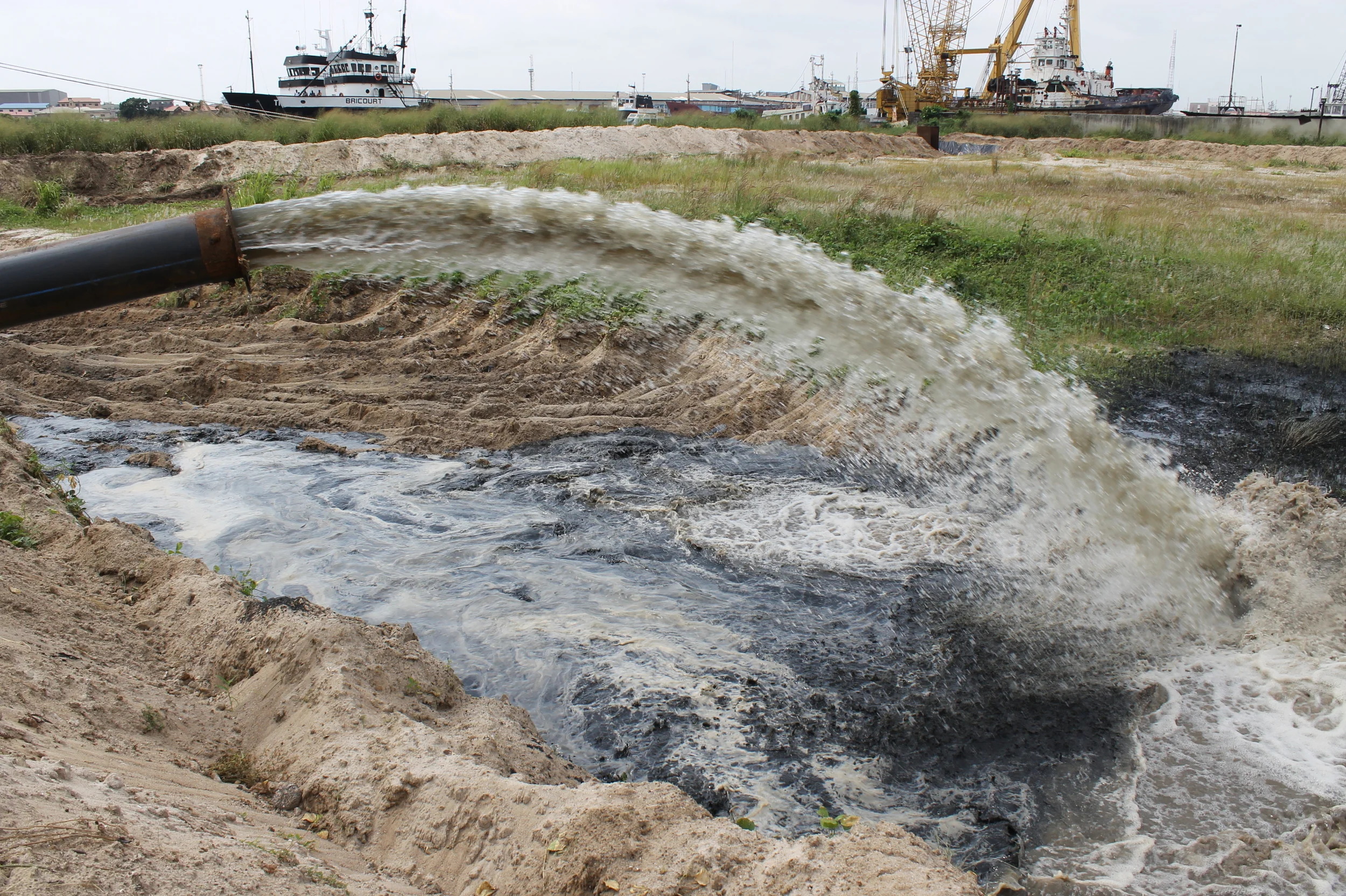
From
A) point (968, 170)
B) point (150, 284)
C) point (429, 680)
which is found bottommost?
point (429, 680)

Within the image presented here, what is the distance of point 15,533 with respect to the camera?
191 inches

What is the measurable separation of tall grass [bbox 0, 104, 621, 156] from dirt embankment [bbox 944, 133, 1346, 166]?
1950cm

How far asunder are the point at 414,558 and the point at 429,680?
1948mm

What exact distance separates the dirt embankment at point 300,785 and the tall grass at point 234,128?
25.1m

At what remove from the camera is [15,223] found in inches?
670

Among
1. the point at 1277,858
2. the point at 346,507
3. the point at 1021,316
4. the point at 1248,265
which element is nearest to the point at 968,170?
the point at 1248,265

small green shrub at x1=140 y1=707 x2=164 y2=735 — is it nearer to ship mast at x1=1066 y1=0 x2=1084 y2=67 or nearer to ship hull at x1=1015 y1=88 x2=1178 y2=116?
ship hull at x1=1015 y1=88 x2=1178 y2=116

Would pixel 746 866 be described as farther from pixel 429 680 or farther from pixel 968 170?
pixel 968 170

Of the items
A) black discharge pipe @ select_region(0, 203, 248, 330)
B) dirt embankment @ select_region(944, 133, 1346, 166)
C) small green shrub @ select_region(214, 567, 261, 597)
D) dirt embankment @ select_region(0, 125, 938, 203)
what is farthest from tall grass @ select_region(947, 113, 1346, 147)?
black discharge pipe @ select_region(0, 203, 248, 330)

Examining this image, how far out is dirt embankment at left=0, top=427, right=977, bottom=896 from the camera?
2277 mm

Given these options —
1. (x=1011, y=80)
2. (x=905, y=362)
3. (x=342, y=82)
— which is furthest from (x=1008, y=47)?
(x=905, y=362)

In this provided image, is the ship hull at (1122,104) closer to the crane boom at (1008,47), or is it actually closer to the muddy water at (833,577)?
the crane boom at (1008,47)

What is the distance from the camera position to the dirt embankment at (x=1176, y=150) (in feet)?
104

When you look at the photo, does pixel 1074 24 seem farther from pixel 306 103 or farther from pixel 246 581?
pixel 246 581
